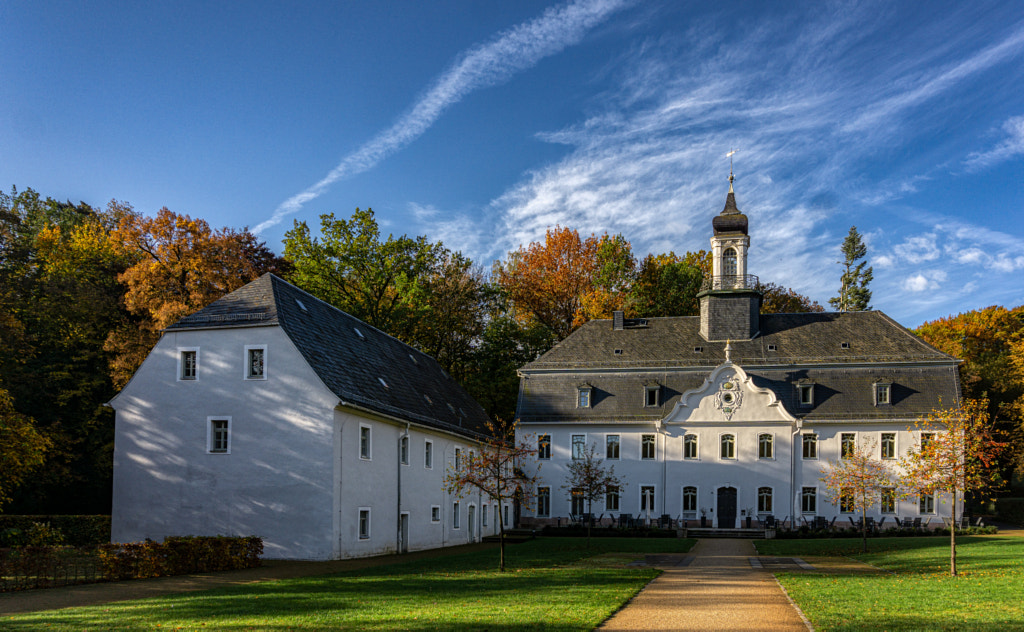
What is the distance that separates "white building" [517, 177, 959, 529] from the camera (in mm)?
40906

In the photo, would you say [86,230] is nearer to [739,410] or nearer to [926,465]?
[739,410]

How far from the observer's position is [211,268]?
36688 mm

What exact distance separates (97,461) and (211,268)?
9.82m

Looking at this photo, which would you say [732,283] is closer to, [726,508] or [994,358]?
[726,508]

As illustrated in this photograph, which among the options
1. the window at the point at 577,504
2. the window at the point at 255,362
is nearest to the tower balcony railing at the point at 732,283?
the window at the point at 577,504

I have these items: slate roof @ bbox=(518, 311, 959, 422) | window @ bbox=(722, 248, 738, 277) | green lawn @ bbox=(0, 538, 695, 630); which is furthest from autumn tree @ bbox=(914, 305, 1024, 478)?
green lawn @ bbox=(0, 538, 695, 630)

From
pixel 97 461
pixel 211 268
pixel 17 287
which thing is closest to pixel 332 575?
pixel 97 461

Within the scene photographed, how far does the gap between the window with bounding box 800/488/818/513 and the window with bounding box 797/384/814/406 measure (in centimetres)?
453

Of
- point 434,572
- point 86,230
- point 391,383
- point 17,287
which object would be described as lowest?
point 434,572

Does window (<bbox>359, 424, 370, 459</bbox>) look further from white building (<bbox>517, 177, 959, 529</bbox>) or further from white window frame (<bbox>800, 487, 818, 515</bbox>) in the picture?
white window frame (<bbox>800, 487, 818, 515</bbox>)

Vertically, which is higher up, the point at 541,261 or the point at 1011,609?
the point at 541,261

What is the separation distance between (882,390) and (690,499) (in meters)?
11.6

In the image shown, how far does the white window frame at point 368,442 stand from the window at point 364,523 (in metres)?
1.65

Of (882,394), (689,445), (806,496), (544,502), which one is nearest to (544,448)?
(544,502)
